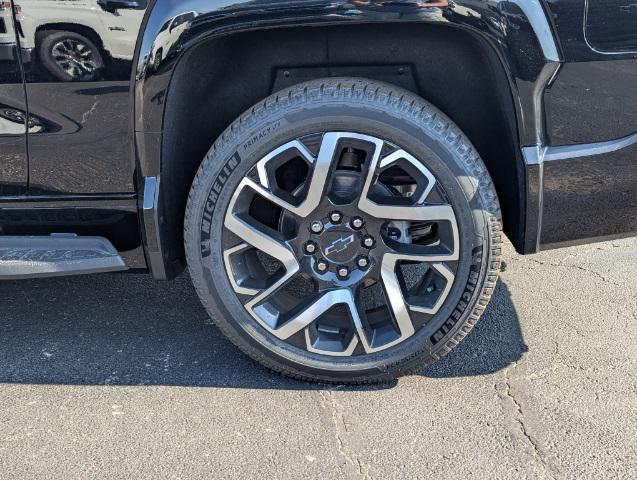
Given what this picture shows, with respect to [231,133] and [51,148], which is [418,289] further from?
[51,148]

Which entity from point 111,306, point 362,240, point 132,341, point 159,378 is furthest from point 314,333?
point 111,306

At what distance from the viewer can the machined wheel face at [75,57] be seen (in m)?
2.23

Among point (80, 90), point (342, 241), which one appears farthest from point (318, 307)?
point (80, 90)

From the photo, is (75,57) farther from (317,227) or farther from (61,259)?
(317,227)

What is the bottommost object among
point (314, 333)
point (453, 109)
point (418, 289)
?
point (314, 333)

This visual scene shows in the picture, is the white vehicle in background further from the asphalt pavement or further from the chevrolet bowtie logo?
the asphalt pavement

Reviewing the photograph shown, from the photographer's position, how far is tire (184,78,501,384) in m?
2.28

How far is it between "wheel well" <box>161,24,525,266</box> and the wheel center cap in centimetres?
54

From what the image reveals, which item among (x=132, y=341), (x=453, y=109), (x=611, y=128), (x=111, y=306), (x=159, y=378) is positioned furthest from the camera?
(x=111, y=306)

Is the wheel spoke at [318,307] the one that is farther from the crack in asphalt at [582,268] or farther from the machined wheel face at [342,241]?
the crack in asphalt at [582,268]

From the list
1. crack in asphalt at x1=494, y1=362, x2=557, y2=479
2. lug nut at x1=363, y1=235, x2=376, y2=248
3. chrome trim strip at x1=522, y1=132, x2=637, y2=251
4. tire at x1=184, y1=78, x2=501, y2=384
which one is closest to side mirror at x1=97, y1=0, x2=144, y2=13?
tire at x1=184, y1=78, x2=501, y2=384

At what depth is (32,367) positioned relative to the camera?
8.99 feet

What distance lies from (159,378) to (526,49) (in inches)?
67.7

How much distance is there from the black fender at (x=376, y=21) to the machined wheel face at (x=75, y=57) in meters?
0.15
